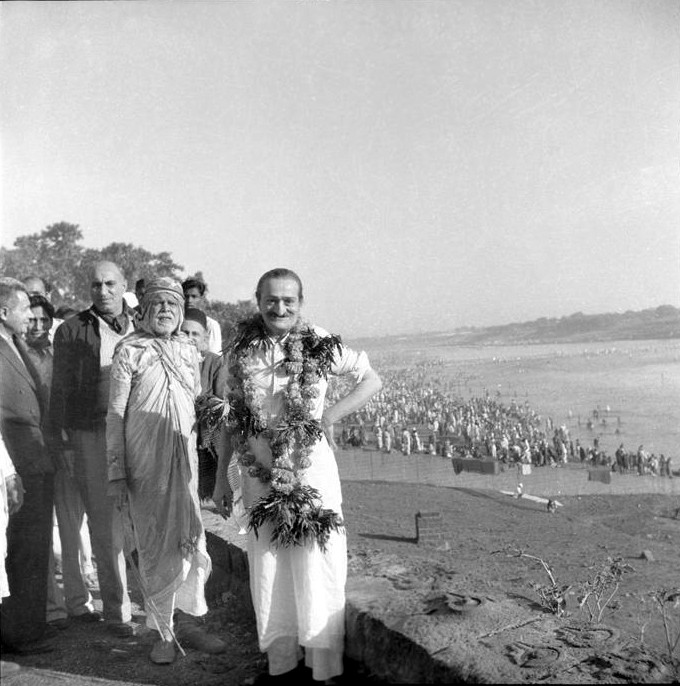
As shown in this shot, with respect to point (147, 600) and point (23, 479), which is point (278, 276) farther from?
point (23, 479)

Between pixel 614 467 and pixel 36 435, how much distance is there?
14218mm

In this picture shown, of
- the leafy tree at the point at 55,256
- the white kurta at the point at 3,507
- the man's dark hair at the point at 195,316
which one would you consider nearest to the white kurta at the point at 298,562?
the white kurta at the point at 3,507

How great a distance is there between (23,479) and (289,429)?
1.66 metres

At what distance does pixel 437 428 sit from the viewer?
11.4m

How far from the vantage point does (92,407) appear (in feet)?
11.9

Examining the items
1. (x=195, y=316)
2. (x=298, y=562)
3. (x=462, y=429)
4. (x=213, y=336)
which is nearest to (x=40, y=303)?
(x=195, y=316)

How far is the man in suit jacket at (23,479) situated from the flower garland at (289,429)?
1.34 metres

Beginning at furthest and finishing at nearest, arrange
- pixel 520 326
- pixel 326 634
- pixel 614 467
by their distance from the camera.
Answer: pixel 614 467
pixel 520 326
pixel 326 634

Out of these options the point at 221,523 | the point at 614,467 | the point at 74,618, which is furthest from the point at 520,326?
the point at 74,618

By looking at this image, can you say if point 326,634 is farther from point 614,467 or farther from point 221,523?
point 614,467

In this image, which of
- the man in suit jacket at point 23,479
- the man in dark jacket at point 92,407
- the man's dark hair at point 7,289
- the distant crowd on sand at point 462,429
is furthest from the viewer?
the distant crowd on sand at point 462,429

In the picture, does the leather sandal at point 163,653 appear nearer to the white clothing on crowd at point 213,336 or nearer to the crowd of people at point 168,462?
the crowd of people at point 168,462

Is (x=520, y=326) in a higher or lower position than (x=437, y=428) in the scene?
higher

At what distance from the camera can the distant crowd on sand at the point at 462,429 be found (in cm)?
1005
